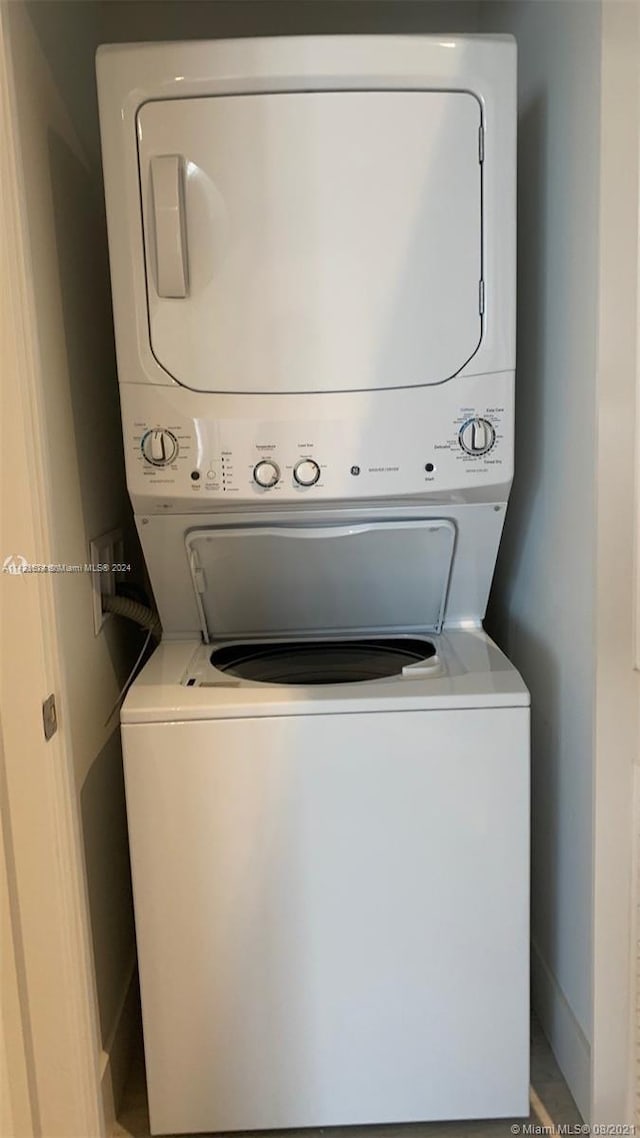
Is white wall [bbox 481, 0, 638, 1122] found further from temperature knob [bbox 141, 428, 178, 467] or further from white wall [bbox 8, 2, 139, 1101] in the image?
white wall [bbox 8, 2, 139, 1101]

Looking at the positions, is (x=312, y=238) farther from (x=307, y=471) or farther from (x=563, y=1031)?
(x=563, y=1031)

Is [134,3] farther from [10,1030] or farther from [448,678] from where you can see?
[10,1030]

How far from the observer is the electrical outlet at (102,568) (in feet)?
5.27

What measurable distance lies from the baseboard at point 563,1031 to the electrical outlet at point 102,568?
1107 mm

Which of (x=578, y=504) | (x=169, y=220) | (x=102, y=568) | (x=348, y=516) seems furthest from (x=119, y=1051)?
(x=169, y=220)

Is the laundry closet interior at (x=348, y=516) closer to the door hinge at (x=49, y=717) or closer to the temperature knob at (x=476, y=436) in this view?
the temperature knob at (x=476, y=436)

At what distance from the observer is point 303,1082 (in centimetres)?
147

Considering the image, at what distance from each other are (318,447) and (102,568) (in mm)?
502

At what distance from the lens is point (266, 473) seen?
1468 mm

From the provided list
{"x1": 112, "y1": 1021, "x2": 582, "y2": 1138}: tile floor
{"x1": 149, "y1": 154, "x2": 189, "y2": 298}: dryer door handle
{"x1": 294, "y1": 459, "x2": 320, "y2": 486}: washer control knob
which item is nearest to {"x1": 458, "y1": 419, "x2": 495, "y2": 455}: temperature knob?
{"x1": 294, "y1": 459, "x2": 320, "y2": 486}: washer control knob

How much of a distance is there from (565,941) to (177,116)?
5.14 ft

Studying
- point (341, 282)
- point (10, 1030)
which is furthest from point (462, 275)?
point (10, 1030)

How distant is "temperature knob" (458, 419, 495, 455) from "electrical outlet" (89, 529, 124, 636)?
27.4 inches

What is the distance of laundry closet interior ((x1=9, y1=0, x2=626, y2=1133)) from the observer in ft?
4.55
